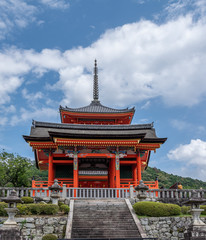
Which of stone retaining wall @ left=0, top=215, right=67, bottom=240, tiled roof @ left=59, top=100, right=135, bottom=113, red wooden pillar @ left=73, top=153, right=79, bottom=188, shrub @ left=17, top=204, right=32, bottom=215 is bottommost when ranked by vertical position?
stone retaining wall @ left=0, top=215, right=67, bottom=240

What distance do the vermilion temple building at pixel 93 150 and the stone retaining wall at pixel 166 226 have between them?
7550mm

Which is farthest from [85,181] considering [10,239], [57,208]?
[10,239]

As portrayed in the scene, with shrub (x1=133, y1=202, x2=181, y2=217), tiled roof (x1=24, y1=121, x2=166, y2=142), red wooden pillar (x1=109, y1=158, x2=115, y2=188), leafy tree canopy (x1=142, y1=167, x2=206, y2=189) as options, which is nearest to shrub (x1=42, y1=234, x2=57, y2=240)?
shrub (x1=133, y1=202, x2=181, y2=217)

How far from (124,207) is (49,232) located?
5754mm

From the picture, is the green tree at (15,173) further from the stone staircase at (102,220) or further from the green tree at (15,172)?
the stone staircase at (102,220)

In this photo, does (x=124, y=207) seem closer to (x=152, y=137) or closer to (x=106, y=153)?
(x=106, y=153)

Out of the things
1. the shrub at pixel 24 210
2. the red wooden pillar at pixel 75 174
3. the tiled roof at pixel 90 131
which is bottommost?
the shrub at pixel 24 210

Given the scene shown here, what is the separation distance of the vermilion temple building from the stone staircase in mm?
4972

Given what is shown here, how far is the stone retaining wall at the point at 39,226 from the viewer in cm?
1616

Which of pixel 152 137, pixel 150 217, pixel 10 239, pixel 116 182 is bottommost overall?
pixel 10 239

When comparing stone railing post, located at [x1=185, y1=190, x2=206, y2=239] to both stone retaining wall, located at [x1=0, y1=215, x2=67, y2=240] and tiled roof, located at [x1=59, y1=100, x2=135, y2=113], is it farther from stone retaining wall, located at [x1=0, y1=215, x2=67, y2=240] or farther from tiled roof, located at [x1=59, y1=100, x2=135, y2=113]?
tiled roof, located at [x1=59, y1=100, x2=135, y2=113]

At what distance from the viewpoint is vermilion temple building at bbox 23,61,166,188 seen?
25141 mm

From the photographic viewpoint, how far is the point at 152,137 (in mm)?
28656

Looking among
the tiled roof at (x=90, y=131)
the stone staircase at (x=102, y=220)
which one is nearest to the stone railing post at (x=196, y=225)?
the stone staircase at (x=102, y=220)
